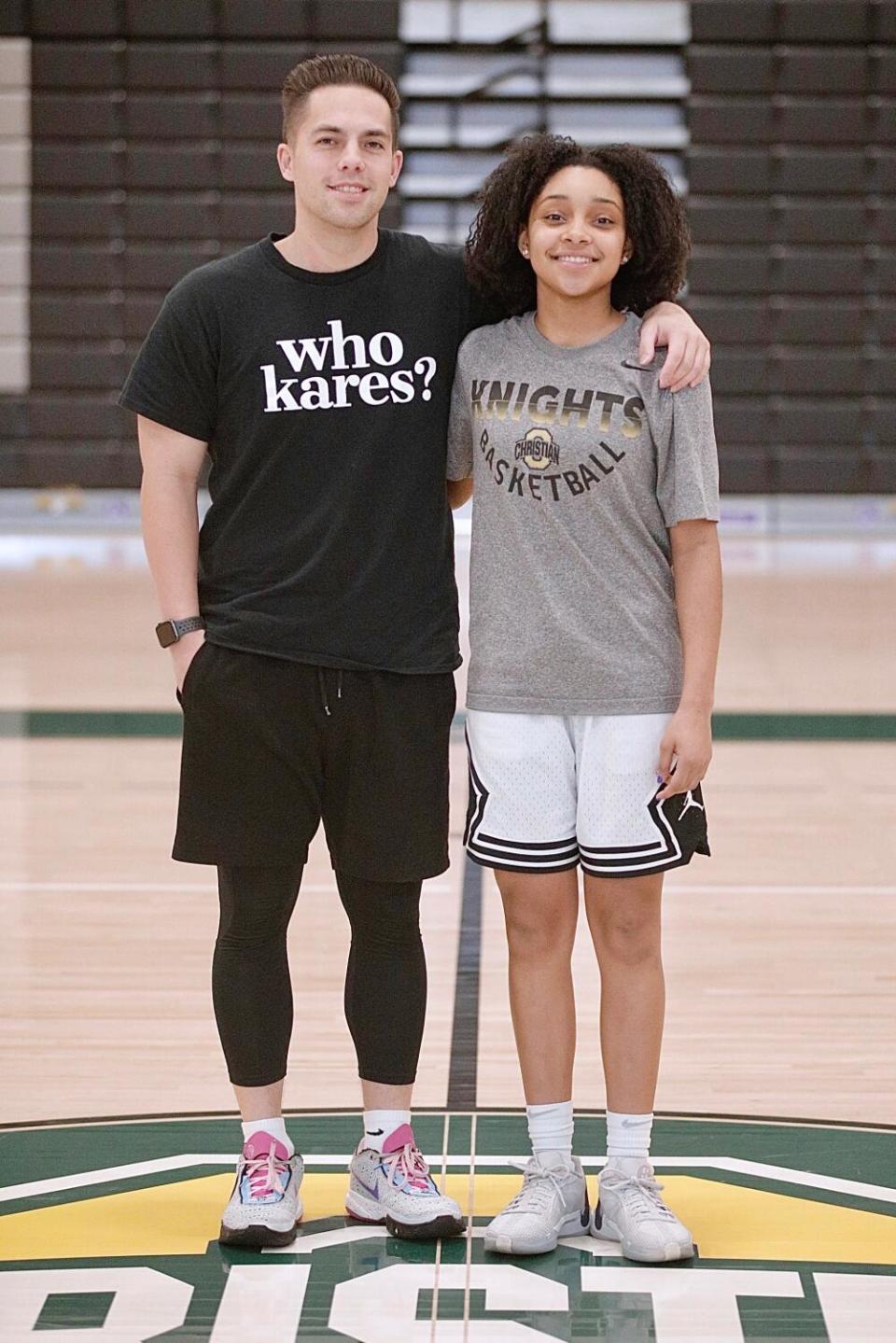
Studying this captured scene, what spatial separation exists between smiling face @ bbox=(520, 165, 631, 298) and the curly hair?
0.6 inches

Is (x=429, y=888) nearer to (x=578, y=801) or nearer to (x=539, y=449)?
(x=578, y=801)

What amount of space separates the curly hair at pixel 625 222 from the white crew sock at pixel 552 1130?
0.87 metres

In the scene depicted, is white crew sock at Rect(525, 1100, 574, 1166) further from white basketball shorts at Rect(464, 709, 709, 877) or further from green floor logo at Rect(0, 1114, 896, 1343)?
white basketball shorts at Rect(464, 709, 709, 877)

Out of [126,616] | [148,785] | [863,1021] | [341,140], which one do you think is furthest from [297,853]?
[126,616]

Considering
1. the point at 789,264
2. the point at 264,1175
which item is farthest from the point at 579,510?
the point at 789,264

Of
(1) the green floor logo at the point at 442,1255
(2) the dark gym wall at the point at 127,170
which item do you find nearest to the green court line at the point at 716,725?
(1) the green floor logo at the point at 442,1255

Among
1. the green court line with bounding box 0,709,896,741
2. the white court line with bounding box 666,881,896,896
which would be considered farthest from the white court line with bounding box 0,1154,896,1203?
the green court line with bounding box 0,709,896,741

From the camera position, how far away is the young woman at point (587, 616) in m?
1.89

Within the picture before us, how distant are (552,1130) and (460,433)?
2.53 ft

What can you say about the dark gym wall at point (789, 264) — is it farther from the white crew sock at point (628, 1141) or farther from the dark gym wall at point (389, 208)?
the white crew sock at point (628, 1141)

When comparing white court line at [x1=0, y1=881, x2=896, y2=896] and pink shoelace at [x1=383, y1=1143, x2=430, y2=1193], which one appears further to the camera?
white court line at [x1=0, y1=881, x2=896, y2=896]

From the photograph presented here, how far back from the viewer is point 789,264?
12148 mm

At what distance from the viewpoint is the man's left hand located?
187cm

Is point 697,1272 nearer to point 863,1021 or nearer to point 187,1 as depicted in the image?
point 863,1021
